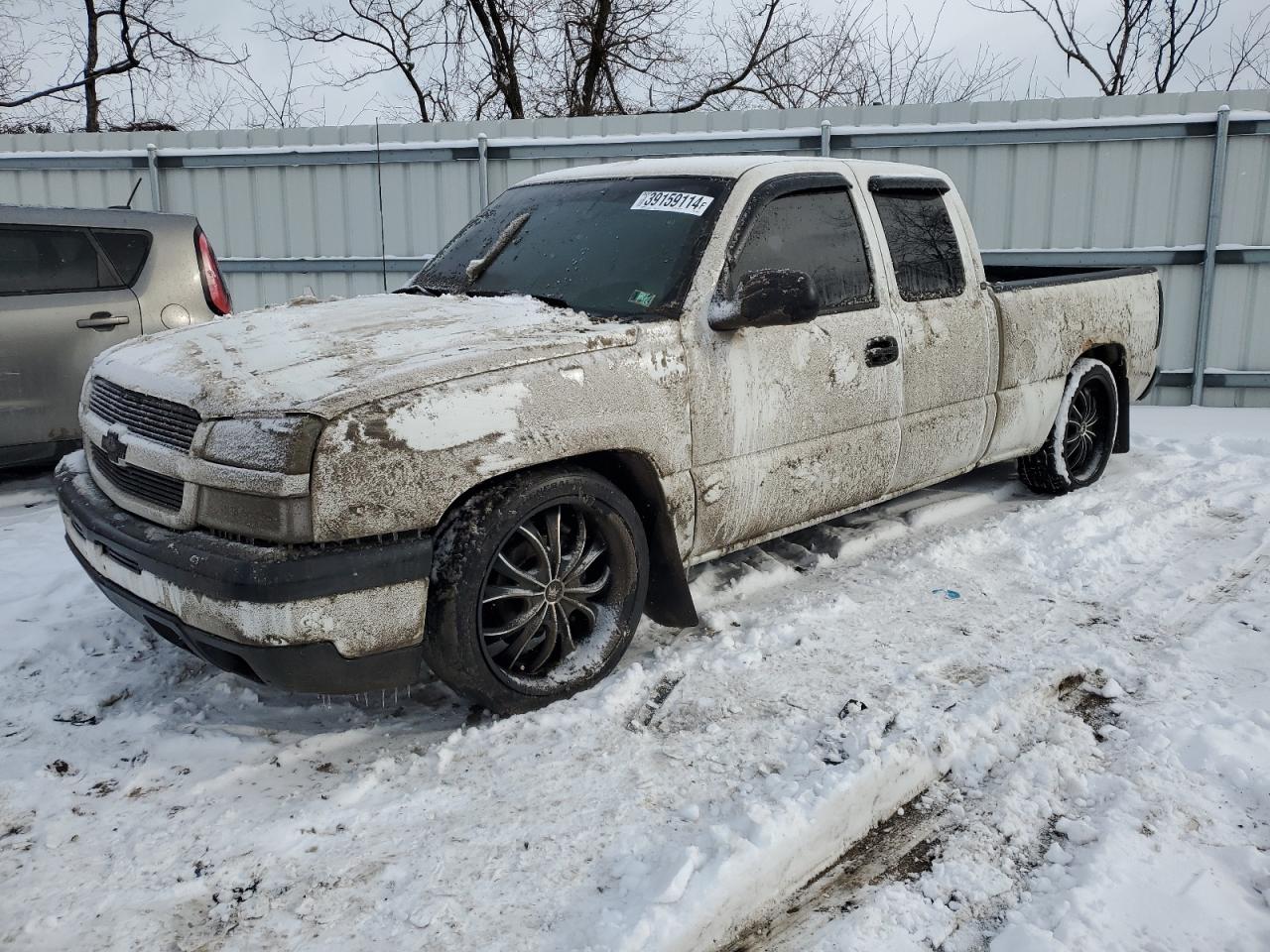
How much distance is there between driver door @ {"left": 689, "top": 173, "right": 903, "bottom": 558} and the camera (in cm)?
370

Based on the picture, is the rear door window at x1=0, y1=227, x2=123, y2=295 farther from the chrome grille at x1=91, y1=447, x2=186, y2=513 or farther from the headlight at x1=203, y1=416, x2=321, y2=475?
the headlight at x1=203, y1=416, x2=321, y2=475

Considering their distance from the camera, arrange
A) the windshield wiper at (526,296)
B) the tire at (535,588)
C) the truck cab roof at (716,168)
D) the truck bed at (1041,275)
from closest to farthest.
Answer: the tire at (535,588), the windshield wiper at (526,296), the truck cab roof at (716,168), the truck bed at (1041,275)

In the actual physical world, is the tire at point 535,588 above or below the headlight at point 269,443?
below

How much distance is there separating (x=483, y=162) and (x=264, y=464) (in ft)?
26.3

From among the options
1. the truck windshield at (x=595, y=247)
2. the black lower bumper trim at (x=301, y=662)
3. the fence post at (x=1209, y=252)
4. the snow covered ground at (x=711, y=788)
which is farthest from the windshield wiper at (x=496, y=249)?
the fence post at (x=1209, y=252)

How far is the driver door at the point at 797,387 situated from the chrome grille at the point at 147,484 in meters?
1.66

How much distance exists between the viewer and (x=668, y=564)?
363cm

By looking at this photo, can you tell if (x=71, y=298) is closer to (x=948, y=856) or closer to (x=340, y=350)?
(x=340, y=350)

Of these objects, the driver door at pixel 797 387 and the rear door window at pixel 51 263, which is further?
the rear door window at pixel 51 263

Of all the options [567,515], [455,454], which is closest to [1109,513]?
[567,515]

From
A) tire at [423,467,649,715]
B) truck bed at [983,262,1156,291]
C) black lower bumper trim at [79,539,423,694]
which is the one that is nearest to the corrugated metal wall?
truck bed at [983,262,1156,291]

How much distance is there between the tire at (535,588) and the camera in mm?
3031

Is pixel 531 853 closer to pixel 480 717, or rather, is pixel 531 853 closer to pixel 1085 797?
pixel 480 717

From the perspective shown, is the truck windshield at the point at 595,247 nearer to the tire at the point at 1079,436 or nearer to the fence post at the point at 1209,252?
the tire at the point at 1079,436
